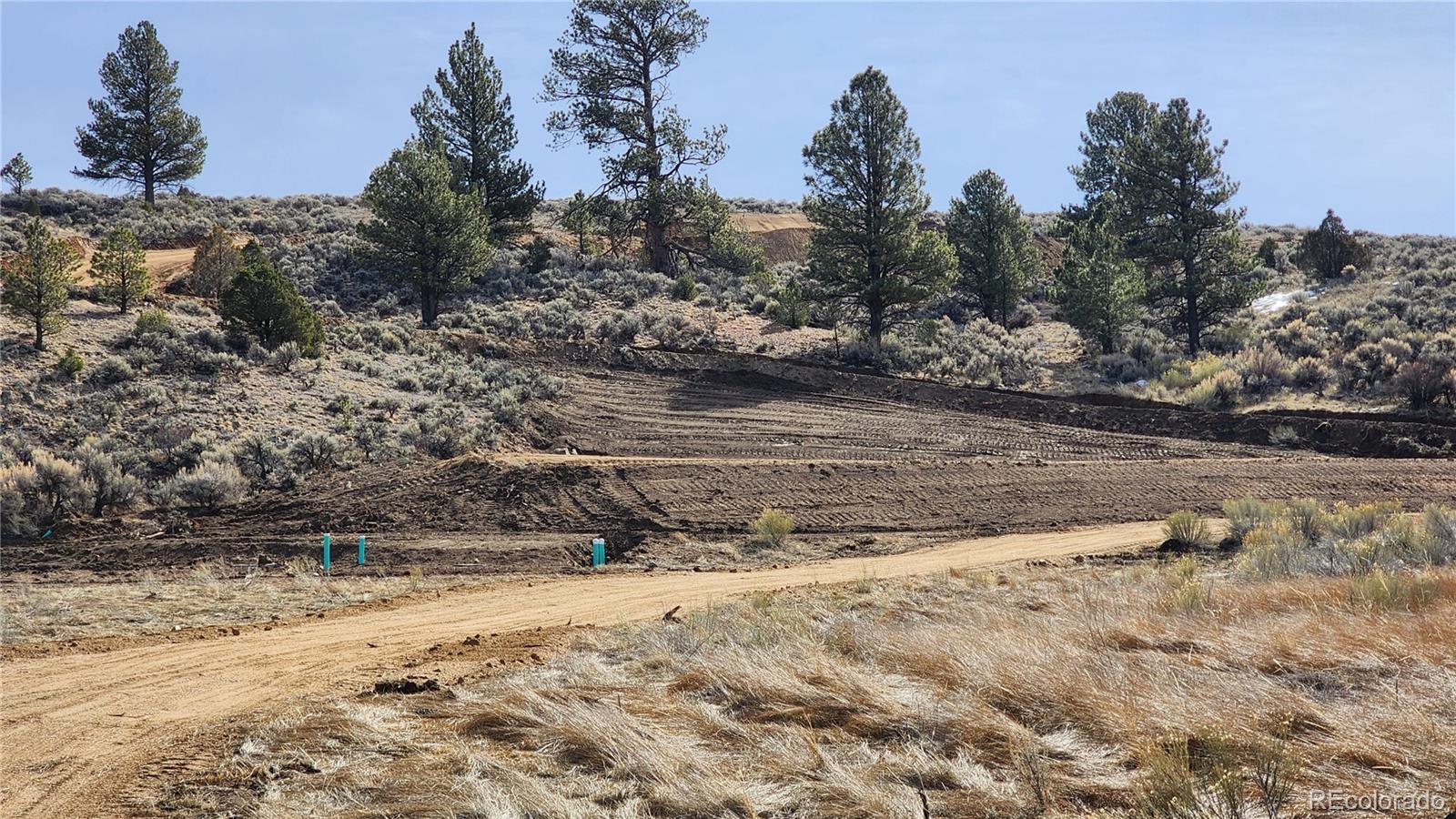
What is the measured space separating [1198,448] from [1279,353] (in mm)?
9407

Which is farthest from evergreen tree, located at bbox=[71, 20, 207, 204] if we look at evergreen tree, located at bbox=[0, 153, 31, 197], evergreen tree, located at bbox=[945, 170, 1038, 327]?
evergreen tree, located at bbox=[945, 170, 1038, 327]

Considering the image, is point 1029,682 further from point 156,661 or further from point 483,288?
point 483,288

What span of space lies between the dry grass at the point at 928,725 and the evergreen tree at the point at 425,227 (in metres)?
28.3

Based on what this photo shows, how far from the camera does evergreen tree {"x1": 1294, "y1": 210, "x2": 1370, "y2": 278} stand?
4728 cm

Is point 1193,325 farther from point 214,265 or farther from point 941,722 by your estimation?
point 214,265

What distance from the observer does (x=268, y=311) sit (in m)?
26.7

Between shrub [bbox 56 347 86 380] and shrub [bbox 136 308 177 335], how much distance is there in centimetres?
251

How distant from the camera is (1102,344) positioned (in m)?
36.9

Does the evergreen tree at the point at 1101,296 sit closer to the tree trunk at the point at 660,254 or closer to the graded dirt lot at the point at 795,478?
the graded dirt lot at the point at 795,478

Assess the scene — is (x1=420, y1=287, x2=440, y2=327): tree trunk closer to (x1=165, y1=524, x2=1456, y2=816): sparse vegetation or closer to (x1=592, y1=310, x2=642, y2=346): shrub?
(x1=592, y1=310, x2=642, y2=346): shrub

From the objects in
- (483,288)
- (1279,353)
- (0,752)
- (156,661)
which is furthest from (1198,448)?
(483,288)

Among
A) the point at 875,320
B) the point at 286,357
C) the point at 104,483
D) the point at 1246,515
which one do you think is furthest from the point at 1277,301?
the point at 104,483

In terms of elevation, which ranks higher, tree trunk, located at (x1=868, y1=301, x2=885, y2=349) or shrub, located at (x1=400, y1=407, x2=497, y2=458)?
Answer: tree trunk, located at (x1=868, y1=301, x2=885, y2=349)

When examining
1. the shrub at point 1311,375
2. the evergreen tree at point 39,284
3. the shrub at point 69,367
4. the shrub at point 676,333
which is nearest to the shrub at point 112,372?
the shrub at point 69,367
